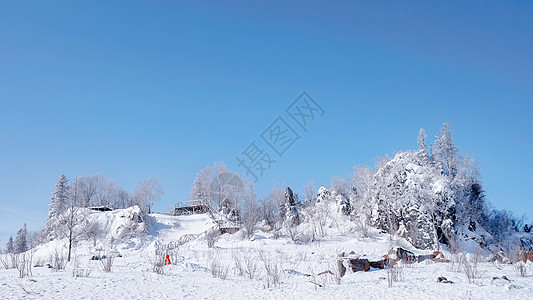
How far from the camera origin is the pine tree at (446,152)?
39.4m

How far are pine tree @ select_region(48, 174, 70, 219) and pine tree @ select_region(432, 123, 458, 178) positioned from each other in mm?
46632

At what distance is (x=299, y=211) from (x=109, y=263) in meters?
34.1

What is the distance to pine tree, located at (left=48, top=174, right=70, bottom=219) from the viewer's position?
151 feet

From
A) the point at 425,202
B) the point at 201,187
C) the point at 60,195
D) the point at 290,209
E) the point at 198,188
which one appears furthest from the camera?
the point at 198,188

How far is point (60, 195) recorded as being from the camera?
48.2 meters

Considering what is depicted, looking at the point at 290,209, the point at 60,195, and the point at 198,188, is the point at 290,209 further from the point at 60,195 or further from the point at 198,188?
the point at 60,195

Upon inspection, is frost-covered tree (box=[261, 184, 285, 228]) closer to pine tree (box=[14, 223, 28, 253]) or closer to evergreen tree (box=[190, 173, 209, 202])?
evergreen tree (box=[190, 173, 209, 202])

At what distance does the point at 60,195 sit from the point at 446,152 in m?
49.1

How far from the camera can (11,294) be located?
7.14m

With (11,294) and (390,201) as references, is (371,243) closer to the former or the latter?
(390,201)

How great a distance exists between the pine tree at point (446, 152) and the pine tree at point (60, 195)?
46.6 meters

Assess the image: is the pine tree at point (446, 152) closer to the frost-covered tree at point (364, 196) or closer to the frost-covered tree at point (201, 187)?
the frost-covered tree at point (364, 196)

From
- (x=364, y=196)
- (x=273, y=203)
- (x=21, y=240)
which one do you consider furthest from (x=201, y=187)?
(x=21, y=240)

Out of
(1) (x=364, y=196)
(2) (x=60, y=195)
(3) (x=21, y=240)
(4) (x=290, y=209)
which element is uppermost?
(2) (x=60, y=195)
